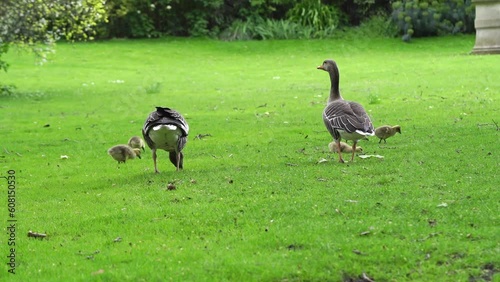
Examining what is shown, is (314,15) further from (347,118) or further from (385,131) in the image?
(347,118)

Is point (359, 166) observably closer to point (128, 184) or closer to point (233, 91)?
point (128, 184)

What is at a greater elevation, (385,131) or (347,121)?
(347,121)

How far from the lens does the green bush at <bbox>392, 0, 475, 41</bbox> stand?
41719 mm

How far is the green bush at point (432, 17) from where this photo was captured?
41.7 meters

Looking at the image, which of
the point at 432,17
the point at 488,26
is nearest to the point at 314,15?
the point at 432,17

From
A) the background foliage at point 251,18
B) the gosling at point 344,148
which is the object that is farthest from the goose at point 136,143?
the background foliage at point 251,18

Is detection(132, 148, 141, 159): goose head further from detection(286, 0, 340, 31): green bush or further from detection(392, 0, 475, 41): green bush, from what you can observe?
detection(286, 0, 340, 31): green bush

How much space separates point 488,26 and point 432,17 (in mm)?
10063

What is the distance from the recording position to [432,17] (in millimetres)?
41969

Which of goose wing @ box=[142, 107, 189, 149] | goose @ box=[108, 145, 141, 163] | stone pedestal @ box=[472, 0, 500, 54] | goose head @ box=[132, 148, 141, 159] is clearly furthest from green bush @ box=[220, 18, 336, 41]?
goose wing @ box=[142, 107, 189, 149]

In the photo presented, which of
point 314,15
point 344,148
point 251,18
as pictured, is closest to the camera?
point 344,148

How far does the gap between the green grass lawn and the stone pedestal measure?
7793 millimetres

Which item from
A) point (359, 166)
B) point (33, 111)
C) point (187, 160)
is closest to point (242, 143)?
point (187, 160)

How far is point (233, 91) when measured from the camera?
2583 centimetres
